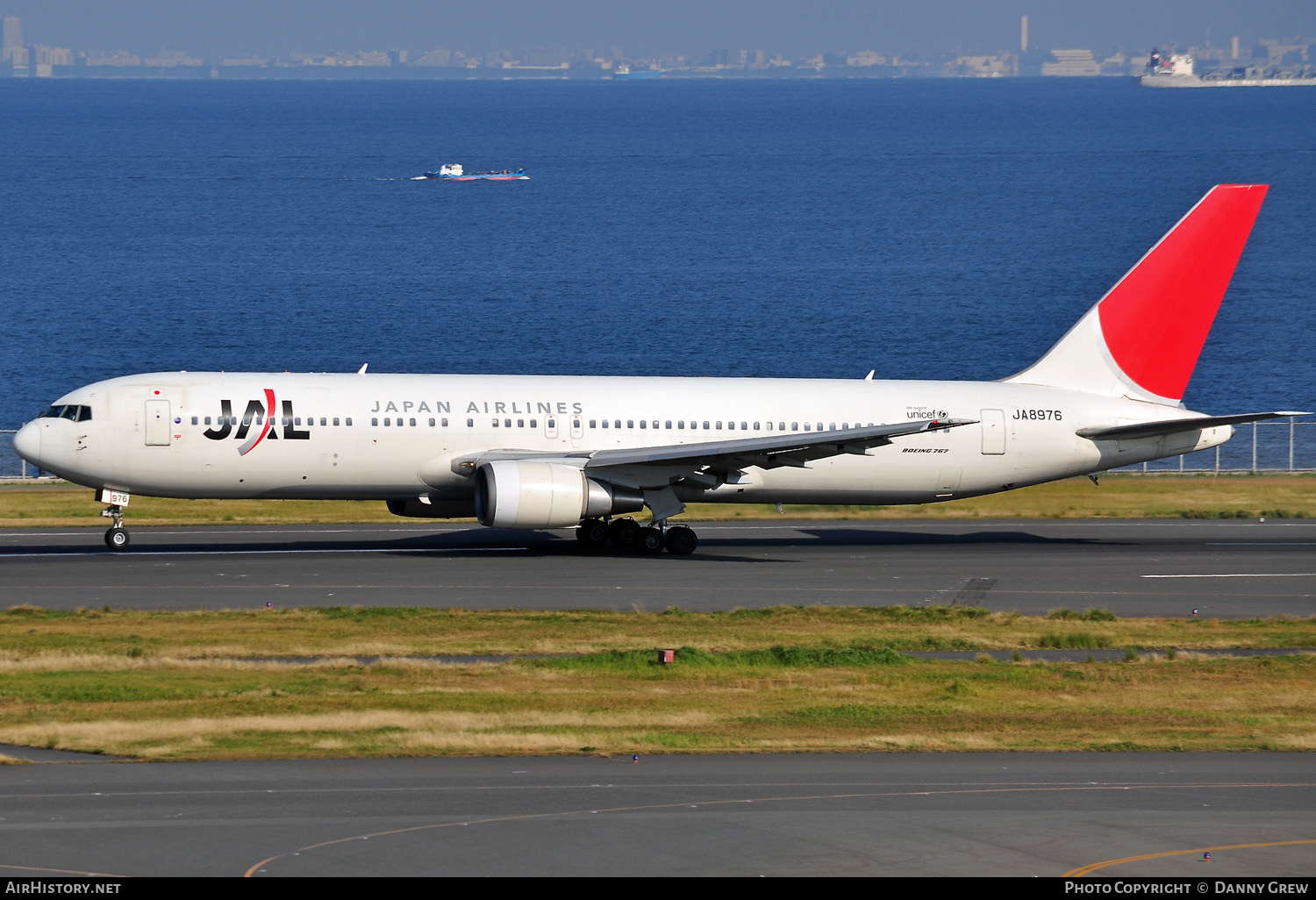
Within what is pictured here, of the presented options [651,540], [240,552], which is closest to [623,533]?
[651,540]

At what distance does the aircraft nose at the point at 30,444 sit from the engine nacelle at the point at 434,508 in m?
8.59

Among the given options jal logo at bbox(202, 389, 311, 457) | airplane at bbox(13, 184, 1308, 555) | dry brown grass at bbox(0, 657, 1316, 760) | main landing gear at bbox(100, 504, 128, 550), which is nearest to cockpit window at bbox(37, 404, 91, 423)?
airplane at bbox(13, 184, 1308, 555)

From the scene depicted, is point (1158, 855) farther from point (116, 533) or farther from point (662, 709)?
point (116, 533)

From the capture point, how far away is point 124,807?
17984 millimetres

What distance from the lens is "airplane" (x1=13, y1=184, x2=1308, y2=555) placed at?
39375mm

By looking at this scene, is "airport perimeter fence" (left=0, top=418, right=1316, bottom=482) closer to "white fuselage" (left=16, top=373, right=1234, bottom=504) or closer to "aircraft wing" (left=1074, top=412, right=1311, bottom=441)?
"aircraft wing" (left=1074, top=412, right=1311, bottom=441)

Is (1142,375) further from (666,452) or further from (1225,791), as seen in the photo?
(1225,791)

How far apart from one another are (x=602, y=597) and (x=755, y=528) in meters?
14.4

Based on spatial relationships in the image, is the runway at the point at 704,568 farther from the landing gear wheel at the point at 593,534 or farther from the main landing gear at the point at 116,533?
the landing gear wheel at the point at 593,534

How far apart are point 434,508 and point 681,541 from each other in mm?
6393

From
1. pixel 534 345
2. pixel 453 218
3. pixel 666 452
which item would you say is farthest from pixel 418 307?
pixel 666 452

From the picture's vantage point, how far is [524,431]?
4138 centimetres

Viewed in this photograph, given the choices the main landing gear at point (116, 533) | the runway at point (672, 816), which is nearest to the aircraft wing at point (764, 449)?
the main landing gear at point (116, 533)

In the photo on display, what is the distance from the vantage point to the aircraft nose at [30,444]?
39062 mm
